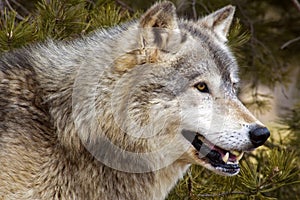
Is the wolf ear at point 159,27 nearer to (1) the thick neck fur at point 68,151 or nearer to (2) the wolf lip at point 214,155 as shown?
(1) the thick neck fur at point 68,151

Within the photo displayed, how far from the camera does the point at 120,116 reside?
392 centimetres

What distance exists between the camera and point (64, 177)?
3.94 meters

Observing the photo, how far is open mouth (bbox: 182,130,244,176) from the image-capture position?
4.00 metres

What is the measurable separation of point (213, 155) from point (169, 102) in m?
0.43

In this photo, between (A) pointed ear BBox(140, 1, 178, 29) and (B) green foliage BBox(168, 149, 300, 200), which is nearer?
(A) pointed ear BBox(140, 1, 178, 29)

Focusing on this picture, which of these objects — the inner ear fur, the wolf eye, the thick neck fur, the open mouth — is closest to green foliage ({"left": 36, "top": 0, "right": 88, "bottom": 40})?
the thick neck fur

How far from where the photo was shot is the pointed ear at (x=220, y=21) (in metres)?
4.54

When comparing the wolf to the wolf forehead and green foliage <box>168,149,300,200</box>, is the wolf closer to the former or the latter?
the wolf forehead

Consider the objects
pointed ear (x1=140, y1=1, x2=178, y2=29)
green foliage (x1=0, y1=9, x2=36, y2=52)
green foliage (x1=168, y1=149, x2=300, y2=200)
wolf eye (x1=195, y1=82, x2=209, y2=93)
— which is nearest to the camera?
pointed ear (x1=140, y1=1, x2=178, y2=29)

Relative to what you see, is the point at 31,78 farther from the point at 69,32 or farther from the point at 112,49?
the point at 69,32

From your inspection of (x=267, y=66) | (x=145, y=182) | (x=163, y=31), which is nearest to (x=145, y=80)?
(x=163, y=31)

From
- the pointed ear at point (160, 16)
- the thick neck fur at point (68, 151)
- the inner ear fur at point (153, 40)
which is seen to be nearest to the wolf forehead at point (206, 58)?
the inner ear fur at point (153, 40)

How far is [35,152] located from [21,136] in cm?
12

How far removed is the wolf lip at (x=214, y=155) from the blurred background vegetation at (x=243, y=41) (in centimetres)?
61
